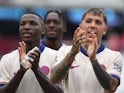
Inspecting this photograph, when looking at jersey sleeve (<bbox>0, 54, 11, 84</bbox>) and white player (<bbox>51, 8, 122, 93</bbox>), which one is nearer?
white player (<bbox>51, 8, 122, 93</bbox>)

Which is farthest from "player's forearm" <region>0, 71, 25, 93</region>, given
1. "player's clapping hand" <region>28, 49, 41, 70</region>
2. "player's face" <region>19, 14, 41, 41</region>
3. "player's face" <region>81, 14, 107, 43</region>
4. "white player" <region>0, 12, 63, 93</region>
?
"player's face" <region>81, 14, 107, 43</region>

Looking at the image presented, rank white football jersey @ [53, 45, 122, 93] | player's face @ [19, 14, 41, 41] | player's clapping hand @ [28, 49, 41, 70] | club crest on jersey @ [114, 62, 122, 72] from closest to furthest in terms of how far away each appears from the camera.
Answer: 1. player's clapping hand @ [28, 49, 41, 70]
2. player's face @ [19, 14, 41, 41]
3. white football jersey @ [53, 45, 122, 93]
4. club crest on jersey @ [114, 62, 122, 72]

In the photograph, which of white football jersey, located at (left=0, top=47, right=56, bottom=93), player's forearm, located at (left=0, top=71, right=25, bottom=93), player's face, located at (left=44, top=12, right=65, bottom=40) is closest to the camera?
player's forearm, located at (left=0, top=71, right=25, bottom=93)

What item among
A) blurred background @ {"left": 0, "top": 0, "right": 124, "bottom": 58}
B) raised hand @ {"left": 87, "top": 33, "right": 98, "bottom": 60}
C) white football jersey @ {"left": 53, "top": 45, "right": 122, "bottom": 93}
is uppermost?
raised hand @ {"left": 87, "top": 33, "right": 98, "bottom": 60}

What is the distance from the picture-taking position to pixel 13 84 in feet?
28.3

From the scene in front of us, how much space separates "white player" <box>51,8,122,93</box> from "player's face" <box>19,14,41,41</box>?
Result: 1.41ft

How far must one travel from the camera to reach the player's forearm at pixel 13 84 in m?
8.55

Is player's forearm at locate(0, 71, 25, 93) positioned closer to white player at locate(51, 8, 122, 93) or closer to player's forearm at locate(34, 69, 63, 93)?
player's forearm at locate(34, 69, 63, 93)

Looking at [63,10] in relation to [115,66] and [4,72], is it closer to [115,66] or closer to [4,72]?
[115,66]

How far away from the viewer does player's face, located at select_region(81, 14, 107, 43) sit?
923cm

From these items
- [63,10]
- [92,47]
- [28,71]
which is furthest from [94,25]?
[63,10]

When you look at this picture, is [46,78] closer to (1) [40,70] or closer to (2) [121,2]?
(1) [40,70]

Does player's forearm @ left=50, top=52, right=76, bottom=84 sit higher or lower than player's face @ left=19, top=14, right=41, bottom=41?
lower

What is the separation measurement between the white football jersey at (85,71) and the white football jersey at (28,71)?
14cm
